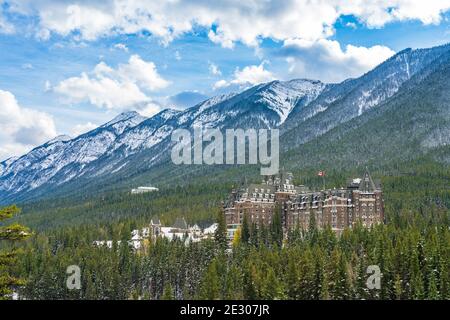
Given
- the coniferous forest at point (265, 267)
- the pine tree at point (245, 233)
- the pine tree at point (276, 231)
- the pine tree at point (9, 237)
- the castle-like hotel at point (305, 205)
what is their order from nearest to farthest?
the pine tree at point (9, 237) → the coniferous forest at point (265, 267) → the pine tree at point (276, 231) → the pine tree at point (245, 233) → the castle-like hotel at point (305, 205)

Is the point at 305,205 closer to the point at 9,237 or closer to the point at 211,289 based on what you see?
the point at 211,289

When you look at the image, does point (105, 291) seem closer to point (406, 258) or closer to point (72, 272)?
point (72, 272)

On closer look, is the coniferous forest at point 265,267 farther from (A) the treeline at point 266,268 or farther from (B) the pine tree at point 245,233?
(A) the treeline at point 266,268

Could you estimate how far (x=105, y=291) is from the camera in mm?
122375

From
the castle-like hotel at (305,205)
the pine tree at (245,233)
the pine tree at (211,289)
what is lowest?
the pine tree at (211,289)

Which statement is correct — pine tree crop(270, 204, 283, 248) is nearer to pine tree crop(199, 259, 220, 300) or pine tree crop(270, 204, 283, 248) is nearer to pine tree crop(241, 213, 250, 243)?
pine tree crop(241, 213, 250, 243)

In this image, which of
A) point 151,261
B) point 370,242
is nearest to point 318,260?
point 370,242

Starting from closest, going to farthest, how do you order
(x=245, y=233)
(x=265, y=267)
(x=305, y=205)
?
(x=265, y=267), (x=245, y=233), (x=305, y=205)

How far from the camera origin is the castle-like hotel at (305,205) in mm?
151625

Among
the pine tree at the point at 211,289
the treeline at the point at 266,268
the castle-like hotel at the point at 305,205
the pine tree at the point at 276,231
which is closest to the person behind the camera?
the treeline at the point at 266,268

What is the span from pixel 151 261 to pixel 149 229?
2648 inches

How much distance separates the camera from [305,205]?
158500 mm

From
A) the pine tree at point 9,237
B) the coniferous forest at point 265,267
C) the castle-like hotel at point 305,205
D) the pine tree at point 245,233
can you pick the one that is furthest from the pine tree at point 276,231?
the pine tree at point 9,237

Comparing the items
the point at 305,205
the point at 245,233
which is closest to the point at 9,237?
the point at 245,233
